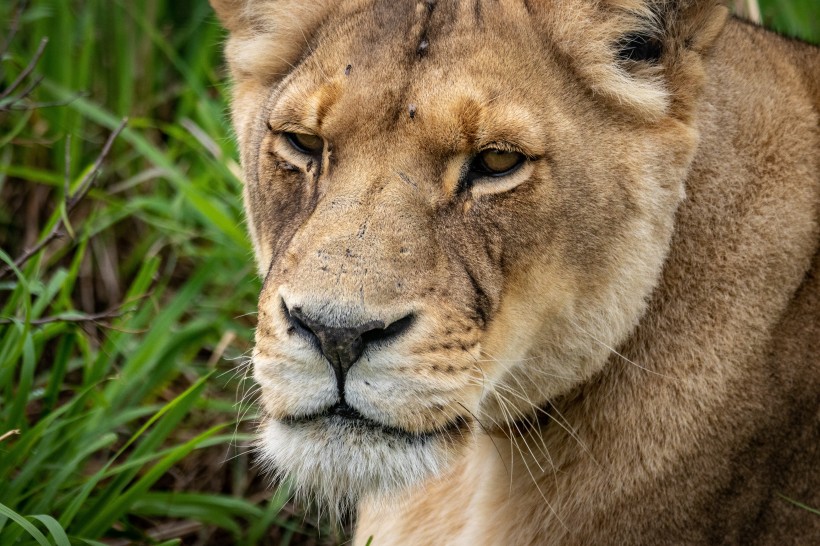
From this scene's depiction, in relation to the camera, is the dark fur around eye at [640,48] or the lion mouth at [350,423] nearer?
the lion mouth at [350,423]

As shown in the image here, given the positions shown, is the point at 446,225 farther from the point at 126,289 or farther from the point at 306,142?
the point at 126,289

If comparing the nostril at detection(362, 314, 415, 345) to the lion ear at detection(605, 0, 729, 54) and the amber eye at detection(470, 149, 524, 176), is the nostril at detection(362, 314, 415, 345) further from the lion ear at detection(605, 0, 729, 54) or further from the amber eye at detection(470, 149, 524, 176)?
the lion ear at detection(605, 0, 729, 54)

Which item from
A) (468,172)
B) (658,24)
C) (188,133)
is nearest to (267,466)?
(468,172)

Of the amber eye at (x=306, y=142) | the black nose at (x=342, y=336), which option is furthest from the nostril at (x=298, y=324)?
the amber eye at (x=306, y=142)

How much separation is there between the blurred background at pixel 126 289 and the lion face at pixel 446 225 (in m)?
0.56

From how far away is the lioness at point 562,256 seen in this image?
2410 millimetres

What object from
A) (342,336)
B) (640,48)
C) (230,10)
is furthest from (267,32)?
(342,336)

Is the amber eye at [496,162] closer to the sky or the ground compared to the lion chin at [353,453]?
closer to the sky

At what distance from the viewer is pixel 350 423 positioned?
233cm

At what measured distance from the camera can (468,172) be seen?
2.54 metres

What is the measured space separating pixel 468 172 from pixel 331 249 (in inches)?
15.6

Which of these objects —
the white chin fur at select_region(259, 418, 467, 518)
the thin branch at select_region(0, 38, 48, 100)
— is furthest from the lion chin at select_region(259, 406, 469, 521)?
the thin branch at select_region(0, 38, 48, 100)

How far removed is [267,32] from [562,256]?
1146 mm

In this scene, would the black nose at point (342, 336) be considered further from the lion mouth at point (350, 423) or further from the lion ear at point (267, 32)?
the lion ear at point (267, 32)
